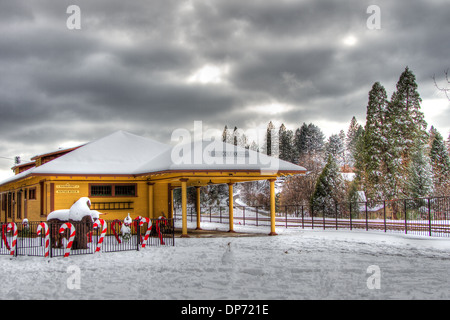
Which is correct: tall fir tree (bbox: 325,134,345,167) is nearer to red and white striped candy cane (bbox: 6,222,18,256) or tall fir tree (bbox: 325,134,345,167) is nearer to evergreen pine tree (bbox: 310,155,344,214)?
evergreen pine tree (bbox: 310,155,344,214)

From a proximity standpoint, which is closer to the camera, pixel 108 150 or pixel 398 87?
pixel 108 150

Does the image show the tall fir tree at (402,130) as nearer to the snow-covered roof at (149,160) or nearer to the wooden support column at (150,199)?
the snow-covered roof at (149,160)

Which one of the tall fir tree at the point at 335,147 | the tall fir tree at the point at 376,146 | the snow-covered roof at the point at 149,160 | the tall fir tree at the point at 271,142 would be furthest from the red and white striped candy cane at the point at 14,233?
the tall fir tree at the point at 335,147

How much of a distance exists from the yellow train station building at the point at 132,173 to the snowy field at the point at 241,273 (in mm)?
4298

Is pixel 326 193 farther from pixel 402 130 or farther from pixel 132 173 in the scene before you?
pixel 132 173

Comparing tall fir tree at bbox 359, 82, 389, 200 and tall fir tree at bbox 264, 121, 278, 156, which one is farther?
tall fir tree at bbox 264, 121, 278, 156

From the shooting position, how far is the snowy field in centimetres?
895

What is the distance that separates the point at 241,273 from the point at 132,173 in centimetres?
1265

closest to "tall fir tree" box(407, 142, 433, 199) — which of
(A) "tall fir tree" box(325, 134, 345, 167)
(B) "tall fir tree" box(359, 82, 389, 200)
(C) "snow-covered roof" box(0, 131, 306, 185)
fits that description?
(B) "tall fir tree" box(359, 82, 389, 200)

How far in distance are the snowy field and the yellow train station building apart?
169 inches

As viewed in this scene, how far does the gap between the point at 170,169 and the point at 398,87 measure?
3250 cm

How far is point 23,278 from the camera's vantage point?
10.9 meters
